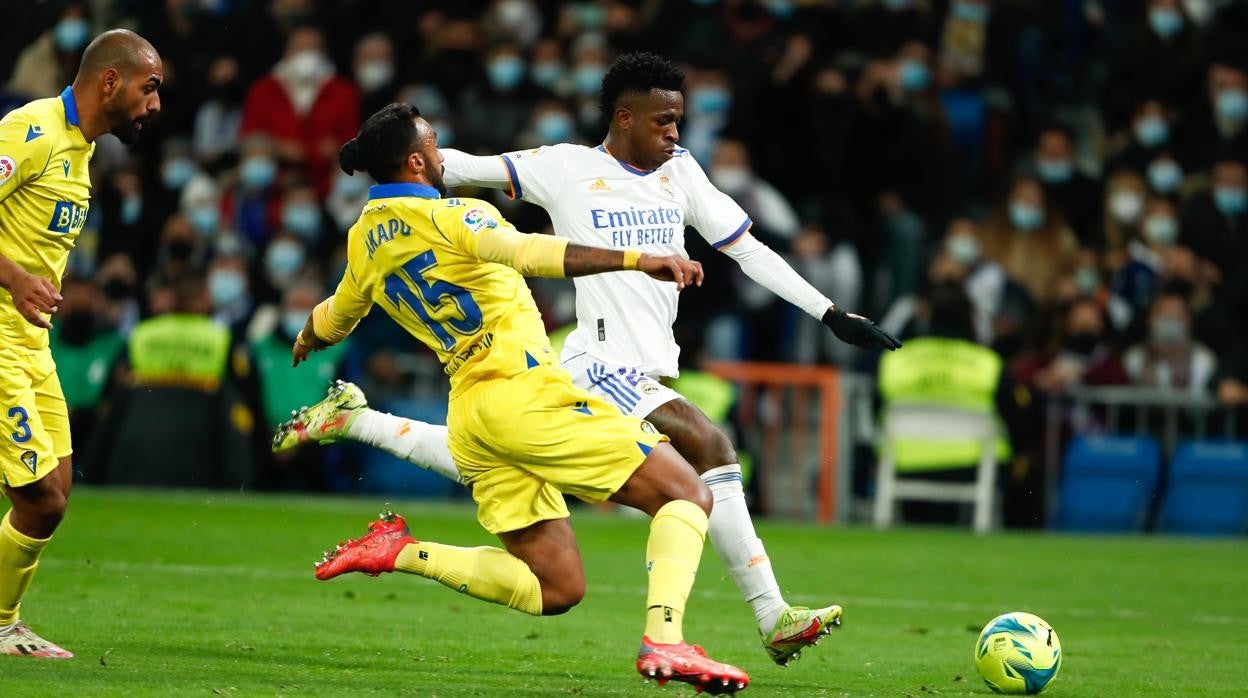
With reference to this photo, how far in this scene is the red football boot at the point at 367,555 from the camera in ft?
27.1

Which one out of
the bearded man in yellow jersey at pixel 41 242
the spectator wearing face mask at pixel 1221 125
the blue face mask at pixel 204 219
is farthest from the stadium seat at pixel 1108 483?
the bearded man in yellow jersey at pixel 41 242

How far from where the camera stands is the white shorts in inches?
348

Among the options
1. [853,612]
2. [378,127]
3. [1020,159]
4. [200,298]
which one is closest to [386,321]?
[200,298]

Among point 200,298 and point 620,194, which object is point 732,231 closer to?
point 620,194

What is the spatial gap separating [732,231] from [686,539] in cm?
189

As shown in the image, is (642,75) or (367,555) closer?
(367,555)

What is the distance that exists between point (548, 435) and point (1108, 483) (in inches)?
450

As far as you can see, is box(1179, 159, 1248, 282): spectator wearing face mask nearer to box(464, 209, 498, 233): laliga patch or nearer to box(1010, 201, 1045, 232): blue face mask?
box(1010, 201, 1045, 232): blue face mask

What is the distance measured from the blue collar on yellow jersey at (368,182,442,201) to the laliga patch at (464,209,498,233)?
11.0 inches

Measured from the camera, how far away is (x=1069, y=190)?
20.2m

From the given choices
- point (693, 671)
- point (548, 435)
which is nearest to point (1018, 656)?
point (693, 671)

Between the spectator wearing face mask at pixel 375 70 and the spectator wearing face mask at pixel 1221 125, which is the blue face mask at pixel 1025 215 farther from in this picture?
the spectator wearing face mask at pixel 375 70

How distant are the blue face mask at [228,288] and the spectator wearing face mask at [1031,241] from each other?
7362 millimetres

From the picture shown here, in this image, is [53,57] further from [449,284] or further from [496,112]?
[449,284]
